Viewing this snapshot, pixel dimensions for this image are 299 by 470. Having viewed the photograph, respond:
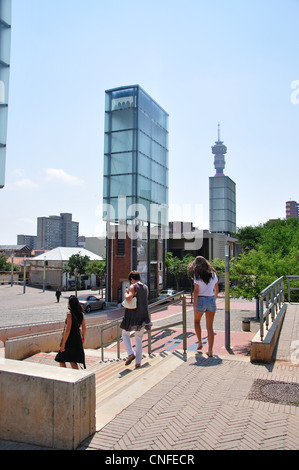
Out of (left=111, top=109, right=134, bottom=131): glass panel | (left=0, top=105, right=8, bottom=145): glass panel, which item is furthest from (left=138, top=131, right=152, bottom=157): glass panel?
(left=0, top=105, right=8, bottom=145): glass panel

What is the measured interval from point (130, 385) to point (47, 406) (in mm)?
1613

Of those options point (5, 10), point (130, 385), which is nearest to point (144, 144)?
point (5, 10)

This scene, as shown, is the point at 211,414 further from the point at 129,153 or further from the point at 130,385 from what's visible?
the point at 129,153

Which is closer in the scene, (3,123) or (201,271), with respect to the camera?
(201,271)

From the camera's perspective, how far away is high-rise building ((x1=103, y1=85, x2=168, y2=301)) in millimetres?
36438

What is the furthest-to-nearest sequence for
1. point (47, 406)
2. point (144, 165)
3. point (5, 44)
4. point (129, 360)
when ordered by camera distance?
1. point (144, 165)
2. point (5, 44)
3. point (129, 360)
4. point (47, 406)

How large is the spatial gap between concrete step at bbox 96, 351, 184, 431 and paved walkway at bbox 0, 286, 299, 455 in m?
0.10

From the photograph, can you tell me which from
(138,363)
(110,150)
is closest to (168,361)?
(138,363)

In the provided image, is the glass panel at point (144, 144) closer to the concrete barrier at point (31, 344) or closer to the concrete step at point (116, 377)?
the concrete barrier at point (31, 344)

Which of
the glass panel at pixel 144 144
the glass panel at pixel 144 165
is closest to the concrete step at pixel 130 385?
the glass panel at pixel 144 165

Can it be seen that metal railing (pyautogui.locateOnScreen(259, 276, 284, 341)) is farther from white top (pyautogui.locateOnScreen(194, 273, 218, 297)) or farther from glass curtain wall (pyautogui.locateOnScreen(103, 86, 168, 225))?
glass curtain wall (pyautogui.locateOnScreen(103, 86, 168, 225))

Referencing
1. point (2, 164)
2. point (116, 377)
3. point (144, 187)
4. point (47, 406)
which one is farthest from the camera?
point (144, 187)

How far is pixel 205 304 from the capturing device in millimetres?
6273
